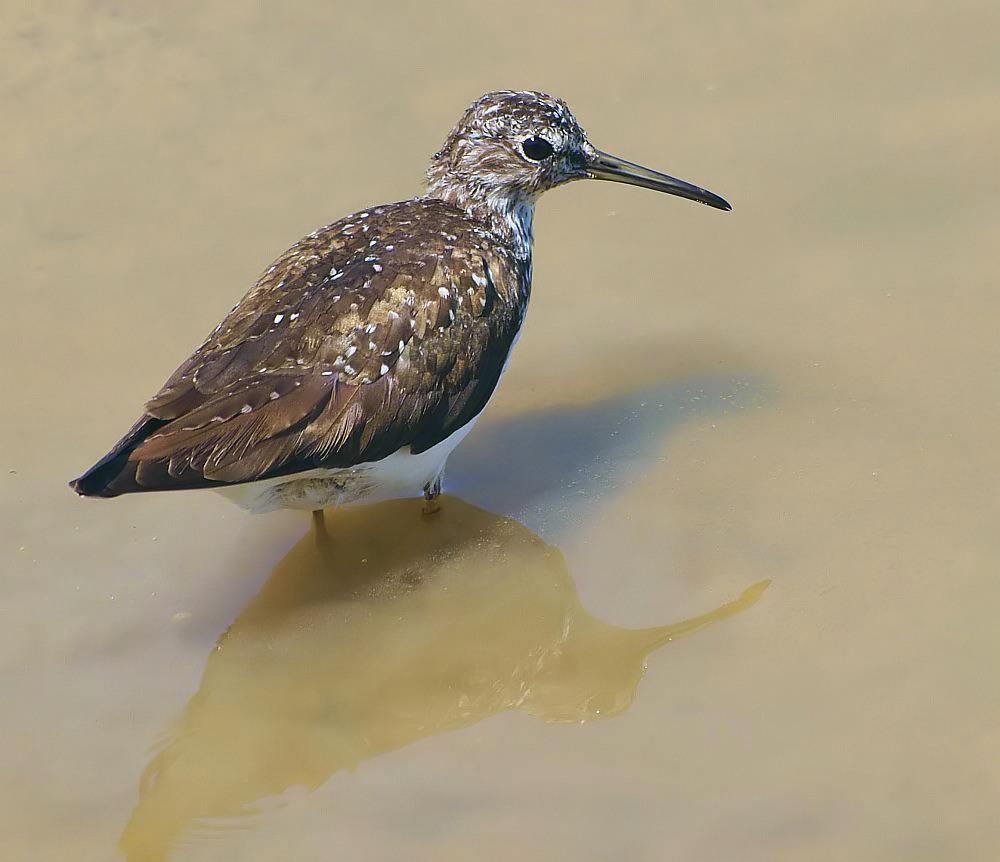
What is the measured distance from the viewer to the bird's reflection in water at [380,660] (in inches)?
205

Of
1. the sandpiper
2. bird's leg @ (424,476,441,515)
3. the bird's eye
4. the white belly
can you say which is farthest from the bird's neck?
bird's leg @ (424,476,441,515)

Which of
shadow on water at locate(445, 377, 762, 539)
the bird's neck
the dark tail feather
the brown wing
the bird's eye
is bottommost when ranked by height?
shadow on water at locate(445, 377, 762, 539)

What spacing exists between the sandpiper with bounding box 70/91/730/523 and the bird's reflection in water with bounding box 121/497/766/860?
0.36m

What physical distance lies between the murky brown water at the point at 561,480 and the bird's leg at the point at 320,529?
→ 75 mm

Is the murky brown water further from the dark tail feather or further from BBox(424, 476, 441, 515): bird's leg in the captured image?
the dark tail feather

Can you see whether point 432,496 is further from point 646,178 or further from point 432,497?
point 646,178

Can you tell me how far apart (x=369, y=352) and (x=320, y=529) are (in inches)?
39.0

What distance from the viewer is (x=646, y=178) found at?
22.2 ft

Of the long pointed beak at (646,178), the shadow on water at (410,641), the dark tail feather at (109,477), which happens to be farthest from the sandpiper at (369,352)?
the shadow on water at (410,641)

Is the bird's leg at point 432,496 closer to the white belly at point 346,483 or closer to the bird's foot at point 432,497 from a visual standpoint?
the bird's foot at point 432,497

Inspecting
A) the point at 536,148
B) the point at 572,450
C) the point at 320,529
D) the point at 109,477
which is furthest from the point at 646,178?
the point at 109,477

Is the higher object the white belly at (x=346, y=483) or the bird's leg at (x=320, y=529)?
the white belly at (x=346, y=483)

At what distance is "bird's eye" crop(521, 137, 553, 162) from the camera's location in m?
6.59

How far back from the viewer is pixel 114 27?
359 inches
